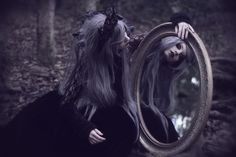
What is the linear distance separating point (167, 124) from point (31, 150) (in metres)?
1.03

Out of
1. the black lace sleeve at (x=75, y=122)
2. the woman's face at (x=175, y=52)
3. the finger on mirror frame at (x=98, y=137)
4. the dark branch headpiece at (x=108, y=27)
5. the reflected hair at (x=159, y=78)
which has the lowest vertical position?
the finger on mirror frame at (x=98, y=137)

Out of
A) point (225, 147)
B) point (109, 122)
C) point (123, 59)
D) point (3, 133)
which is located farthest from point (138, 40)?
point (3, 133)

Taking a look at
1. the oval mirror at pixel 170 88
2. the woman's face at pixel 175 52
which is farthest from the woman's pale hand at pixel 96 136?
the woman's face at pixel 175 52

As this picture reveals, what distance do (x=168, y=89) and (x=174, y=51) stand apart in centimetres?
30

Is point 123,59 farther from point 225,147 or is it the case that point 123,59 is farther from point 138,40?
point 225,147

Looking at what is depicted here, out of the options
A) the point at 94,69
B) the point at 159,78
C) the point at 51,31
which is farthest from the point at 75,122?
the point at 51,31

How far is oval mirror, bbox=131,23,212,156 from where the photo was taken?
9.76ft

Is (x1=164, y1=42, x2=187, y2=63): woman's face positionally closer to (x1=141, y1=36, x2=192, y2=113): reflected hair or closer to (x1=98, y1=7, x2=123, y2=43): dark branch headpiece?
(x1=141, y1=36, x2=192, y2=113): reflected hair

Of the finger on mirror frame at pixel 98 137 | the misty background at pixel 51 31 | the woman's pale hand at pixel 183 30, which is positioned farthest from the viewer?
the misty background at pixel 51 31

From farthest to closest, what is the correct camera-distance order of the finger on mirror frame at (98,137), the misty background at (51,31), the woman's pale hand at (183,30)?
the misty background at (51,31) < the woman's pale hand at (183,30) < the finger on mirror frame at (98,137)

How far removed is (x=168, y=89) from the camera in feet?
10.8

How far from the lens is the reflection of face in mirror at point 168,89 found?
3.14 m

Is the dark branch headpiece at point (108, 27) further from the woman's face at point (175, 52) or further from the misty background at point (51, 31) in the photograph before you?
the misty background at point (51, 31)

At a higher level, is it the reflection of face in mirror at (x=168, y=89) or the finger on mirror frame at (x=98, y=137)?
the reflection of face in mirror at (x=168, y=89)
